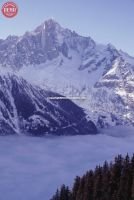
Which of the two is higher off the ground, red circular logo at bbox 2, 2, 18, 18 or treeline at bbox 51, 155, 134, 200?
red circular logo at bbox 2, 2, 18, 18

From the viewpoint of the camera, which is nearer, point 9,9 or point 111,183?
point 9,9

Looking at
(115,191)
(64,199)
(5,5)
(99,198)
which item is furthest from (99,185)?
(5,5)

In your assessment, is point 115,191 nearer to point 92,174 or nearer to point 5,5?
point 92,174

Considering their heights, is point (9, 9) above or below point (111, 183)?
above

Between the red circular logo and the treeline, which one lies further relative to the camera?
the treeline

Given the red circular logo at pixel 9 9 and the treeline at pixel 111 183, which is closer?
the red circular logo at pixel 9 9
